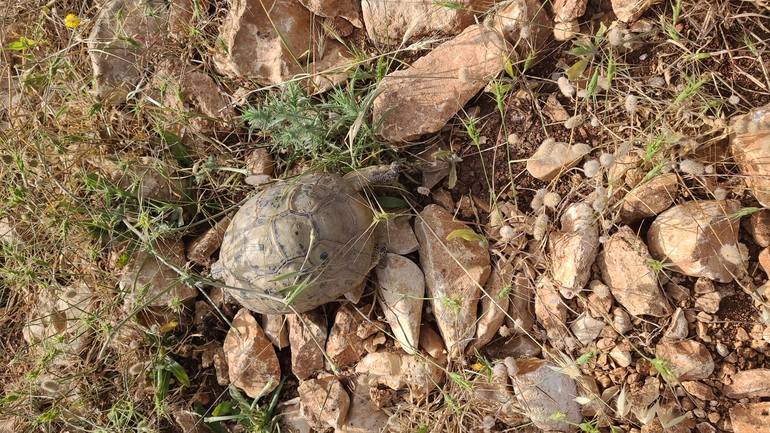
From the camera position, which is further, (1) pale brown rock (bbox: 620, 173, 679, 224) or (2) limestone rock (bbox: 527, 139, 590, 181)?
(2) limestone rock (bbox: 527, 139, 590, 181)

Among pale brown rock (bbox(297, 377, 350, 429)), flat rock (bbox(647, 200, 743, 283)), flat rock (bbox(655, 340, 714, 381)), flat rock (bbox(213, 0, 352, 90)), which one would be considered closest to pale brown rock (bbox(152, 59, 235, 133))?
flat rock (bbox(213, 0, 352, 90))

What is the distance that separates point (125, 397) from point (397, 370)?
142cm

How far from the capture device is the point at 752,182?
1882 mm

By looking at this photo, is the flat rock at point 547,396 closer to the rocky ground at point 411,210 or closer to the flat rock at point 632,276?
the rocky ground at point 411,210

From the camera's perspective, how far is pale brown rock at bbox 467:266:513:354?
2.14m

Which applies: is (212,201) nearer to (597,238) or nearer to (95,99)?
(95,99)

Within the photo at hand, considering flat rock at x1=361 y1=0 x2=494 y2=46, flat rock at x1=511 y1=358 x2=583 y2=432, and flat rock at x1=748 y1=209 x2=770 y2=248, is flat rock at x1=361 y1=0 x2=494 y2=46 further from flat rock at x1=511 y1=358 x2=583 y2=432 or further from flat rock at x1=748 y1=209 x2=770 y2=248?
flat rock at x1=511 y1=358 x2=583 y2=432

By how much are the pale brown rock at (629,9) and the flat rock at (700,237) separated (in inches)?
30.8

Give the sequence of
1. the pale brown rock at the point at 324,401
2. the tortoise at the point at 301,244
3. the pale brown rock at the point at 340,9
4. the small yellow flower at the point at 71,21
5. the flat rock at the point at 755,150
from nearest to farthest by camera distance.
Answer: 1. the flat rock at the point at 755,150
2. the tortoise at the point at 301,244
3. the pale brown rock at the point at 324,401
4. the pale brown rock at the point at 340,9
5. the small yellow flower at the point at 71,21

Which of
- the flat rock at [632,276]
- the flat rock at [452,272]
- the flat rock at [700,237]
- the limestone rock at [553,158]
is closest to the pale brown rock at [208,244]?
the flat rock at [452,272]

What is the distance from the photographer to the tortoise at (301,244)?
2.04 metres

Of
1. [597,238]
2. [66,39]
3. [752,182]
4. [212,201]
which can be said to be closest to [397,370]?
[597,238]

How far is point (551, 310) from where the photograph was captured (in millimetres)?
2084

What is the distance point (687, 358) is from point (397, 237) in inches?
48.8
